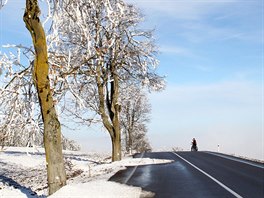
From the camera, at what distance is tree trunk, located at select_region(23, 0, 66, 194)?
33.5ft

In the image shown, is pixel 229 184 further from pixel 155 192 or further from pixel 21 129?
pixel 21 129

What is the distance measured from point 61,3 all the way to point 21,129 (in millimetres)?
3564

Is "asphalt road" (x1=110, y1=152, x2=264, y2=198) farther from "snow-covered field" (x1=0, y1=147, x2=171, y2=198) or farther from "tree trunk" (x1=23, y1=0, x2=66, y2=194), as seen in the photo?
"tree trunk" (x1=23, y1=0, x2=66, y2=194)

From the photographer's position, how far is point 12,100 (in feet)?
36.5

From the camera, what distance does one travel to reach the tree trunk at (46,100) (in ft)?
33.5

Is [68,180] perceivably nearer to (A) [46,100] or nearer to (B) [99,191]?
(B) [99,191]

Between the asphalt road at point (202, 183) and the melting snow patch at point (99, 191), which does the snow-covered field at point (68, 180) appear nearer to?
the melting snow patch at point (99, 191)

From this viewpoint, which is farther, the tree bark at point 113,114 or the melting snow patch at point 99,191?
the tree bark at point 113,114

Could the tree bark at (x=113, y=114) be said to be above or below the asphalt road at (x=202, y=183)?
above

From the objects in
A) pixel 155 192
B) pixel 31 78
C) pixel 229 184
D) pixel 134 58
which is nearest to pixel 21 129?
pixel 31 78

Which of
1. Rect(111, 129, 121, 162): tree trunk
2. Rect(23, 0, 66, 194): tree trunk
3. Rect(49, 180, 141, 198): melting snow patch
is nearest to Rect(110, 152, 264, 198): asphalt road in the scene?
Rect(49, 180, 141, 198): melting snow patch

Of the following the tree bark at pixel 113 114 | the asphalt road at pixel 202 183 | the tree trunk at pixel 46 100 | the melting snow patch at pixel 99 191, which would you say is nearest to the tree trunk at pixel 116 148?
the tree bark at pixel 113 114

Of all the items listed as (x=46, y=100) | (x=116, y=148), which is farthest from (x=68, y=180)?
(x=116, y=148)

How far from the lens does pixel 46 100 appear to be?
10391 millimetres
